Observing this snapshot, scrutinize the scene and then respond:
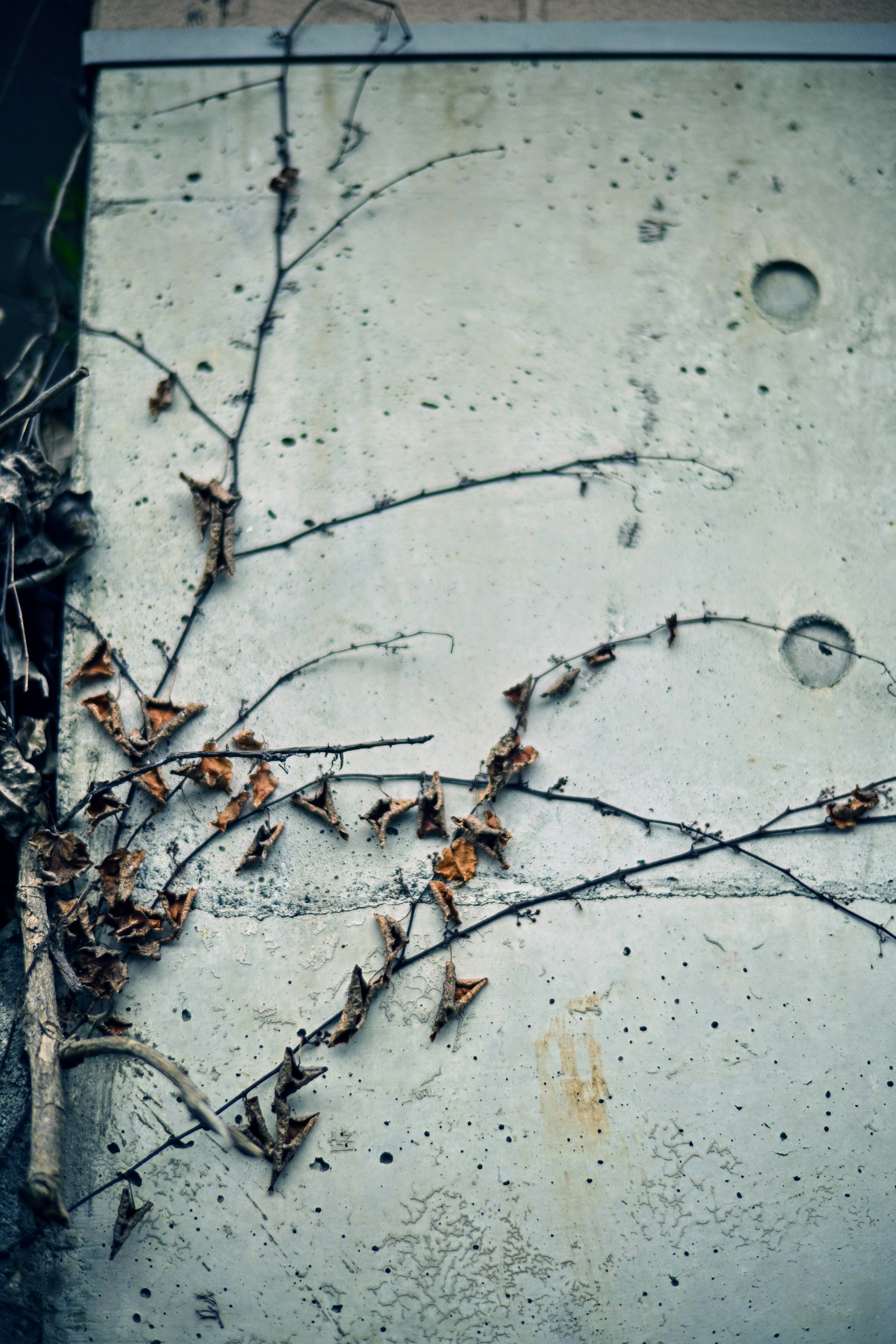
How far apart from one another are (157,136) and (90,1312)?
7.71ft

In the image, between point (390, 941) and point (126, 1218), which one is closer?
point (126, 1218)

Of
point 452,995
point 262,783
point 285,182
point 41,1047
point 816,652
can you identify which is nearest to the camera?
point 41,1047

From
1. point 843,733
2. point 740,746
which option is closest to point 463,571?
point 740,746

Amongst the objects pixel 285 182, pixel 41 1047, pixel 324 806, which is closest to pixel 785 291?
pixel 285 182

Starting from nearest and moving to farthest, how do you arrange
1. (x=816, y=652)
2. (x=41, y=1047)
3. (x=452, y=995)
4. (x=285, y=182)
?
(x=41, y=1047)
(x=452, y=995)
(x=816, y=652)
(x=285, y=182)

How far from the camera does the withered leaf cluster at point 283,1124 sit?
161 cm

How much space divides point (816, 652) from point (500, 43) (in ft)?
5.00

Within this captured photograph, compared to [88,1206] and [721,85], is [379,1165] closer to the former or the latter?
[88,1206]

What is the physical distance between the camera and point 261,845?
173cm

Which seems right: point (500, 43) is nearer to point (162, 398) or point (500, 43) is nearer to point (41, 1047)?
point (162, 398)

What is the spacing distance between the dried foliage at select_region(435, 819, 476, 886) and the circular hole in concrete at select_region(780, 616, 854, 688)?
750 mm

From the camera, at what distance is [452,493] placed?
1.92 metres

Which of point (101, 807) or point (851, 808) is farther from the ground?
point (851, 808)

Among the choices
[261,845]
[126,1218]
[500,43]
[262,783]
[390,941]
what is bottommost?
[126,1218]
